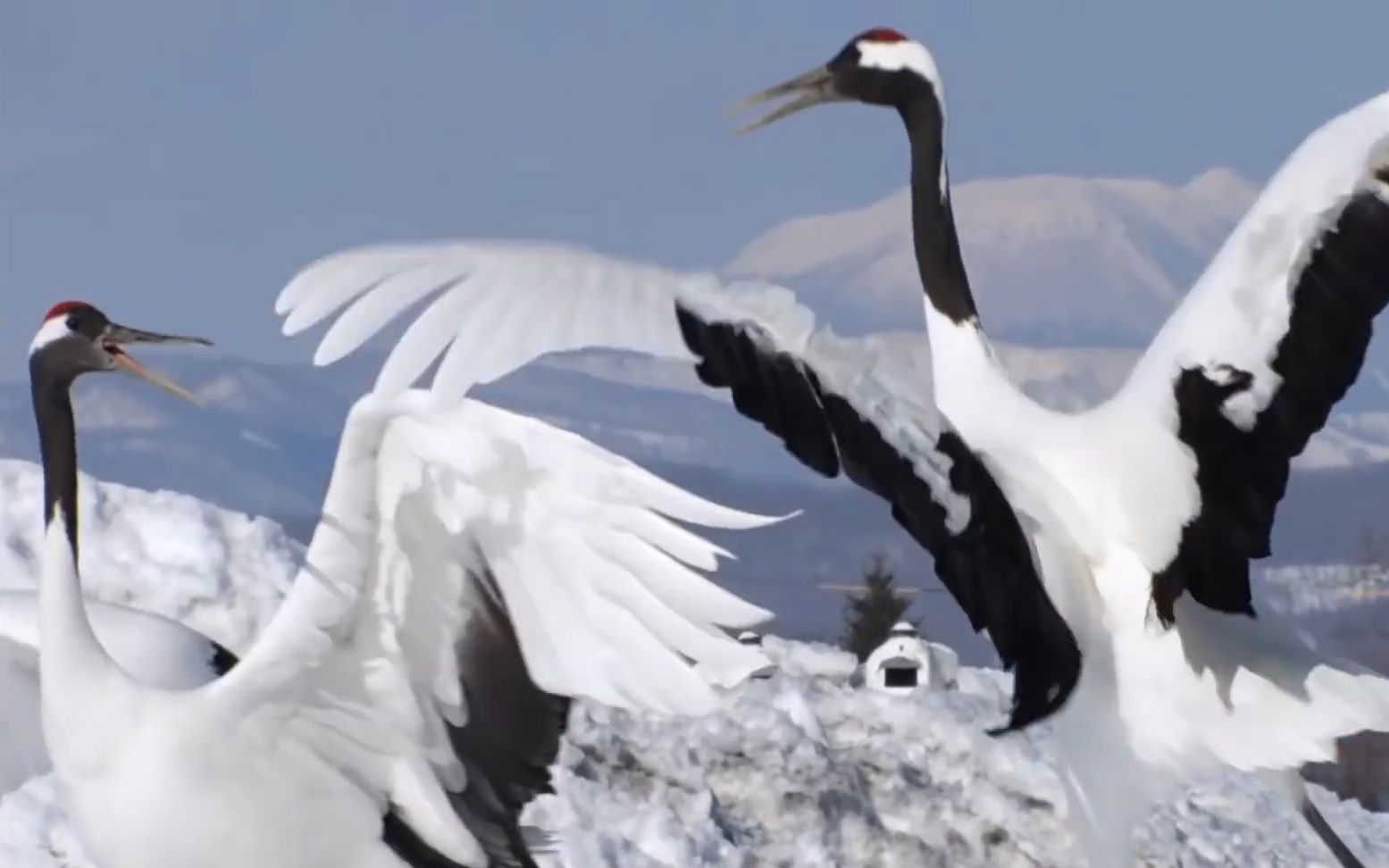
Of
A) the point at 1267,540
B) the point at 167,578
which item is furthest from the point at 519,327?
the point at 167,578

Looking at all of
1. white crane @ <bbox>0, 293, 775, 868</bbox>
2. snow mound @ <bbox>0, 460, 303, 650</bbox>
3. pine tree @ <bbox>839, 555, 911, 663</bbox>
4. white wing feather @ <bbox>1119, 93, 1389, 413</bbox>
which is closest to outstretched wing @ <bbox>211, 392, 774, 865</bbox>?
white crane @ <bbox>0, 293, 775, 868</bbox>

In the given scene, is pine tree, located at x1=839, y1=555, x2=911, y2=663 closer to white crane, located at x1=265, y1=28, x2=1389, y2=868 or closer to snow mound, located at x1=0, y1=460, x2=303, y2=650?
snow mound, located at x1=0, y1=460, x2=303, y2=650

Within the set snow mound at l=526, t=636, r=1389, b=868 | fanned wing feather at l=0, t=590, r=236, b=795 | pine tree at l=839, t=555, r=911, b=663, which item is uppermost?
fanned wing feather at l=0, t=590, r=236, b=795

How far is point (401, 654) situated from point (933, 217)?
3.19 feet

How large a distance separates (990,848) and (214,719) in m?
1.76

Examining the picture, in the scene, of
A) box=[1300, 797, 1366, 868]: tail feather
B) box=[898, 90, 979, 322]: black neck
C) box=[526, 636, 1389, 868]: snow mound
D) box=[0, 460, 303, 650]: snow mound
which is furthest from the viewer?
box=[0, 460, 303, 650]: snow mound

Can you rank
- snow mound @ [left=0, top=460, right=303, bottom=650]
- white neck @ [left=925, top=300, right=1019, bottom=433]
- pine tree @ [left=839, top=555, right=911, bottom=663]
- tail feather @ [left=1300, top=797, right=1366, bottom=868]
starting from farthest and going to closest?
pine tree @ [left=839, top=555, right=911, bottom=663] < snow mound @ [left=0, top=460, right=303, bottom=650] < tail feather @ [left=1300, top=797, right=1366, bottom=868] < white neck @ [left=925, top=300, right=1019, bottom=433]

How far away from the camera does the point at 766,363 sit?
314cm

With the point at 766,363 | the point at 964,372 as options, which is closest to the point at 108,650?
the point at 766,363

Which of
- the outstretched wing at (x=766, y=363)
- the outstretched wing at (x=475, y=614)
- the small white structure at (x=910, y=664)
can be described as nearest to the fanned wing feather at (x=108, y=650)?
the outstretched wing at (x=475, y=614)

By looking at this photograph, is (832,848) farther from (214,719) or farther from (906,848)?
(214,719)

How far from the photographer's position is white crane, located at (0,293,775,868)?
2.68m

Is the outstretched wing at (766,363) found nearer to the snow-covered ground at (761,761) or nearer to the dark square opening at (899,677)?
the snow-covered ground at (761,761)

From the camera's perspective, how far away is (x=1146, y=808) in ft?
10.9
